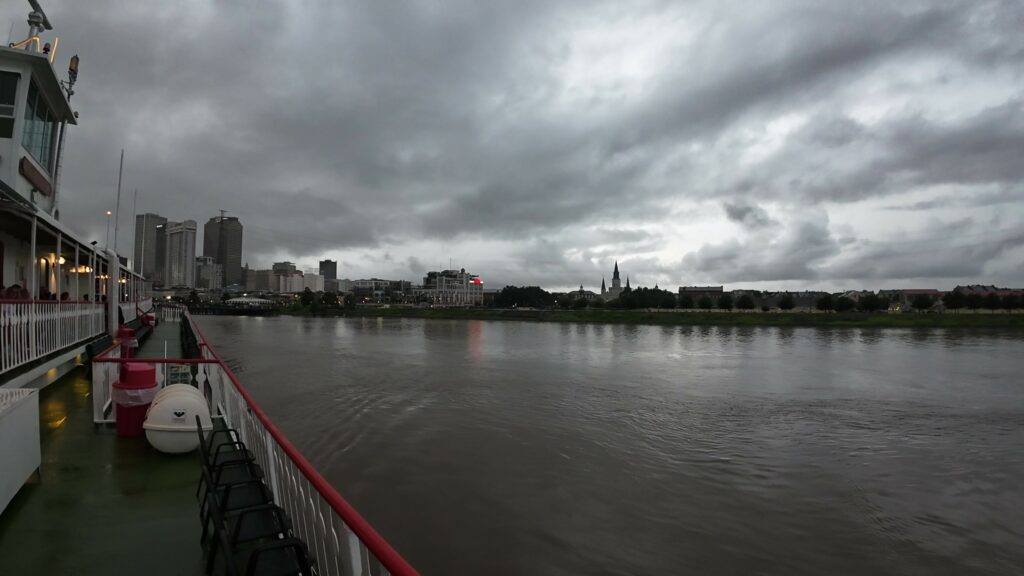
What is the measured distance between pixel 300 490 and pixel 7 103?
1290cm

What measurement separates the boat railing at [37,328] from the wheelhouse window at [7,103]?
3.97m

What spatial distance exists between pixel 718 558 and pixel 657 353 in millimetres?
28376

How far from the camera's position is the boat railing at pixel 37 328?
22.7ft

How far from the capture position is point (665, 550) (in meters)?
6.89

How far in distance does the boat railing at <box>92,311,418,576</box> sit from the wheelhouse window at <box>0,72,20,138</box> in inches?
279

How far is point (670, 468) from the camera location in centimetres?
1010

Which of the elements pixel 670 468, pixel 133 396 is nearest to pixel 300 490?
pixel 133 396

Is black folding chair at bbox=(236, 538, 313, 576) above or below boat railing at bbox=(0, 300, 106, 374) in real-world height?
below

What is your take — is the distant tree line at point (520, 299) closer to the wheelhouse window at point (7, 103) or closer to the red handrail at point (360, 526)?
the wheelhouse window at point (7, 103)

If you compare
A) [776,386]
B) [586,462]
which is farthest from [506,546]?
[776,386]

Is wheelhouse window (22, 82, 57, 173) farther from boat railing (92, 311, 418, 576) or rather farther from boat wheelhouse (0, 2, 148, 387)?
boat railing (92, 311, 418, 576)

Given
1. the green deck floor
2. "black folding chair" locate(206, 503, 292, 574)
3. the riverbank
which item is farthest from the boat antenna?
the riverbank

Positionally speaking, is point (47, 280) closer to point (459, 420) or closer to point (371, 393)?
point (371, 393)

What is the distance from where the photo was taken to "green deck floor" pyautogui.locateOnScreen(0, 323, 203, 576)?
3.89 metres
